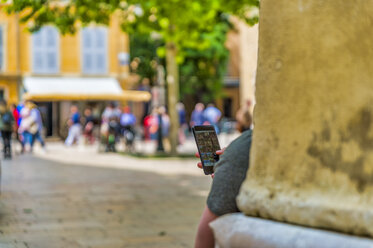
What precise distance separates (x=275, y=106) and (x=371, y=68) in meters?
0.33

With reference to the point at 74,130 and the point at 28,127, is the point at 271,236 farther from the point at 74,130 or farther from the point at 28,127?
the point at 74,130

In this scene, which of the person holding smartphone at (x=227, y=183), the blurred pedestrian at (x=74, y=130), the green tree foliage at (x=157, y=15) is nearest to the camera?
the person holding smartphone at (x=227, y=183)

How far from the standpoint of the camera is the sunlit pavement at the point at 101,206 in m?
6.85

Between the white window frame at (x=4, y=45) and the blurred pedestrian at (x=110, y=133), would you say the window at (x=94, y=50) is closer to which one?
the white window frame at (x=4, y=45)

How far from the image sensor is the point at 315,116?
87.4 inches

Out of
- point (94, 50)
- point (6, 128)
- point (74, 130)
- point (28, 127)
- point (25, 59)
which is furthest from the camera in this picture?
point (94, 50)

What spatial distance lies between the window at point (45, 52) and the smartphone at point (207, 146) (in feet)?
126

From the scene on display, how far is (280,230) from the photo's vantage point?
2213 millimetres

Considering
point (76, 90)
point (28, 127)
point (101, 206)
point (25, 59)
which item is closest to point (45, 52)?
point (25, 59)

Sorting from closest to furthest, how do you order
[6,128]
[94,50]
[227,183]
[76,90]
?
[227,183], [6,128], [76,90], [94,50]

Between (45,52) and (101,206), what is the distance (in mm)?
32951

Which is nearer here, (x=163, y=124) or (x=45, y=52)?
(x=163, y=124)

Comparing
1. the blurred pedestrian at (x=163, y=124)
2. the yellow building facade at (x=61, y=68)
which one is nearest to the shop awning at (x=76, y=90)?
the yellow building facade at (x=61, y=68)

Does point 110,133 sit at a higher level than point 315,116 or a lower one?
lower
